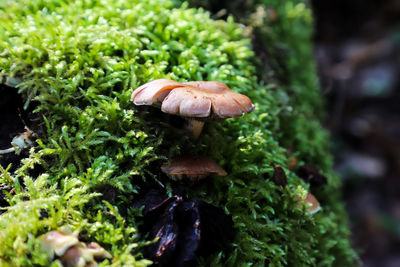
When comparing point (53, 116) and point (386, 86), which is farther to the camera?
point (386, 86)

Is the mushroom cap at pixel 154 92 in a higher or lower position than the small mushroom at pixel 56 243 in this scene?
higher

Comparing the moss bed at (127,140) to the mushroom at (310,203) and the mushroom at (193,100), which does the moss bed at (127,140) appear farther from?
the mushroom at (193,100)

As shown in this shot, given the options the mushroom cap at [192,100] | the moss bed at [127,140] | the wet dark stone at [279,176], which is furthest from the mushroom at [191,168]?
the wet dark stone at [279,176]

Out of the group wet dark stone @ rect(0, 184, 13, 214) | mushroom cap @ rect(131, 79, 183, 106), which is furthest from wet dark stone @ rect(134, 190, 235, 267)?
wet dark stone @ rect(0, 184, 13, 214)

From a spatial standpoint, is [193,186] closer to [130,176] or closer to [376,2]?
[130,176]

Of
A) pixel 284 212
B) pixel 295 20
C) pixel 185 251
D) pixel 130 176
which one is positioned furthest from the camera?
pixel 295 20

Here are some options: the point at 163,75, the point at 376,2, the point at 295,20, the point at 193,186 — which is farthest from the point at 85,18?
the point at 376,2

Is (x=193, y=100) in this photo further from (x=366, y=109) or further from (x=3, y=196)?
(x=366, y=109)
